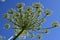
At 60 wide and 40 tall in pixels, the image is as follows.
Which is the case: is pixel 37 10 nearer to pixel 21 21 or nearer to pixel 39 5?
pixel 39 5

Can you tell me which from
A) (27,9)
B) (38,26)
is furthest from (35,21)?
(27,9)

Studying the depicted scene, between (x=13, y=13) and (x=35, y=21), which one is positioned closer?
(x=35, y=21)

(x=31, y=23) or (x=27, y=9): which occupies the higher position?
(x=27, y=9)

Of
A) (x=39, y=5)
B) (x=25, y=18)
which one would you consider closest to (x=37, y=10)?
(x=39, y=5)

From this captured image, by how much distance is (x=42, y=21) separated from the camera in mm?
7680

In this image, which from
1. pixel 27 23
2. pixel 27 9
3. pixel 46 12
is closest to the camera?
pixel 27 23

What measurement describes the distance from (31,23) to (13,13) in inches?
48.3

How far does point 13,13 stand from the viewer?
26.7 feet

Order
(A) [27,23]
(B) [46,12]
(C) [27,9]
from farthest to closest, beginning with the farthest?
1. (B) [46,12]
2. (C) [27,9]
3. (A) [27,23]

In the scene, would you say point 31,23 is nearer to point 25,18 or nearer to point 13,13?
point 25,18

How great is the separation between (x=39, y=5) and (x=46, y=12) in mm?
497

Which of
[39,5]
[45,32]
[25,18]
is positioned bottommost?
[45,32]

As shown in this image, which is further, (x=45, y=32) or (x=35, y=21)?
(x=45, y=32)

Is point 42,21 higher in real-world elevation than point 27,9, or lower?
lower
